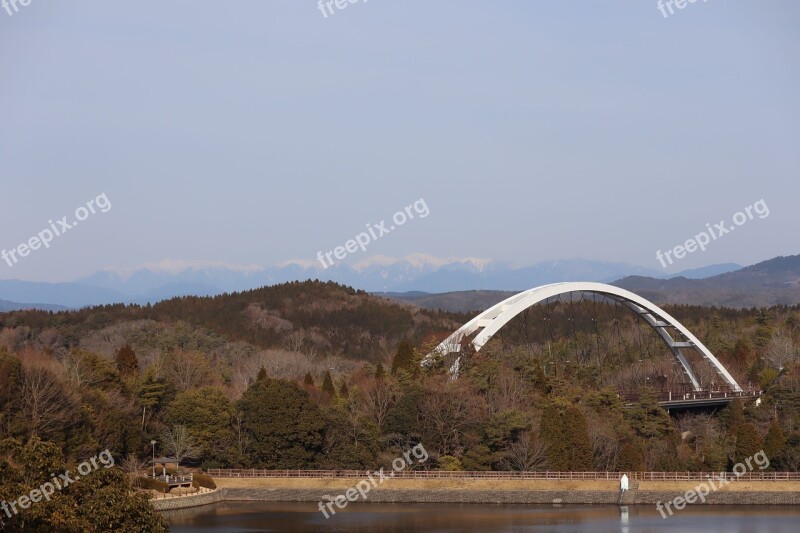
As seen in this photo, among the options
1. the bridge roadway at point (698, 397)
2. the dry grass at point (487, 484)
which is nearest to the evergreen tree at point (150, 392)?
the dry grass at point (487, 484)

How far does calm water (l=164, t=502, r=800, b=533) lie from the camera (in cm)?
3725

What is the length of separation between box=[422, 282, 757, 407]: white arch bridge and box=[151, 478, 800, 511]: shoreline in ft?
26.8

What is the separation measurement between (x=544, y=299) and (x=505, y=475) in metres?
18.0

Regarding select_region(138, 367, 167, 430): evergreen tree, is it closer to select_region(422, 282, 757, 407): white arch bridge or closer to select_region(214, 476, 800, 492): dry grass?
select_region(214, 476, 800, 492): dry grass

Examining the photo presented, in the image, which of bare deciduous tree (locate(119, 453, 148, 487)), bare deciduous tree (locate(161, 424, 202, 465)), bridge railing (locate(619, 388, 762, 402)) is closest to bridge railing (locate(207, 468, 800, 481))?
bare deciduous tree (locate(161, 424, 202, 465))

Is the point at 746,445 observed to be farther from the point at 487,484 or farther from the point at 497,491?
the point at 487,484

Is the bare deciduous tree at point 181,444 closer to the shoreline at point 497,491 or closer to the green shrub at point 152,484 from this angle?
the shoreline at point 497,491

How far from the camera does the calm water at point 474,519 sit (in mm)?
37250

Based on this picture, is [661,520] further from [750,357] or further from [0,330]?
[0,330]

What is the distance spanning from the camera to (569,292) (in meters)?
62.6

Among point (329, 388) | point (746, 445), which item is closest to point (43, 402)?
point (329, 388)

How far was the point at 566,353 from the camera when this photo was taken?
81.1 m

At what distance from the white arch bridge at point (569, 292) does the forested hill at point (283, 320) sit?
2404cm

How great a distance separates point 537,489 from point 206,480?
36.4 ft
